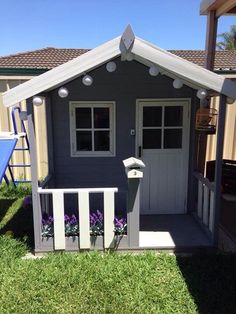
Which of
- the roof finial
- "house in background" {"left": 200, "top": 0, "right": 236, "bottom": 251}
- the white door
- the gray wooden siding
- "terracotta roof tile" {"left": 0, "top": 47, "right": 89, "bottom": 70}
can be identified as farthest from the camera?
"terracotta roof tile" {"left": 0, "top": 47, "right": 89, "bottom": 70}

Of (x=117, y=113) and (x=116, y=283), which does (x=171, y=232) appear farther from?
(x=117, y=113)

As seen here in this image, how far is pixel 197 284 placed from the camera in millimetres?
3111

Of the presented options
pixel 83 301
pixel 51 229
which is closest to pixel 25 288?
pixel 83 301

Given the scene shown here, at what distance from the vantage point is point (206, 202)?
416 centimetres

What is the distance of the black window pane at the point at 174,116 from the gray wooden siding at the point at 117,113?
0.20m

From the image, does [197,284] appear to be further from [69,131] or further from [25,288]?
[69,131]

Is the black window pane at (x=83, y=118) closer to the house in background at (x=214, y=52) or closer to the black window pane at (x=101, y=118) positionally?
the black window pane at (x=101, y=118)

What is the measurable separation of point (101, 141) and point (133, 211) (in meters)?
1.52

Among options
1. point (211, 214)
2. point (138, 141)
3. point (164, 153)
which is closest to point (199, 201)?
point (211, 214)

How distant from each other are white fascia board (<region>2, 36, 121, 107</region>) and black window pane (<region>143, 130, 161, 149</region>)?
69.3 inches

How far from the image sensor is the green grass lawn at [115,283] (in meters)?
2.81

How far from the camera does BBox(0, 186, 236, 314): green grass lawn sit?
281 centimetres

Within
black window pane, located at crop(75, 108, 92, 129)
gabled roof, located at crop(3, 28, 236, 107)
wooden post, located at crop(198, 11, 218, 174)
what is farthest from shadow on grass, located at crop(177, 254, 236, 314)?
black window pane, located at crop(75, 108, 92, 129)

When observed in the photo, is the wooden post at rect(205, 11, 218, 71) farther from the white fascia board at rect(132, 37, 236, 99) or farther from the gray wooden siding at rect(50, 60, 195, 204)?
the white fascia board at rect(132, 37, 236, 99)
